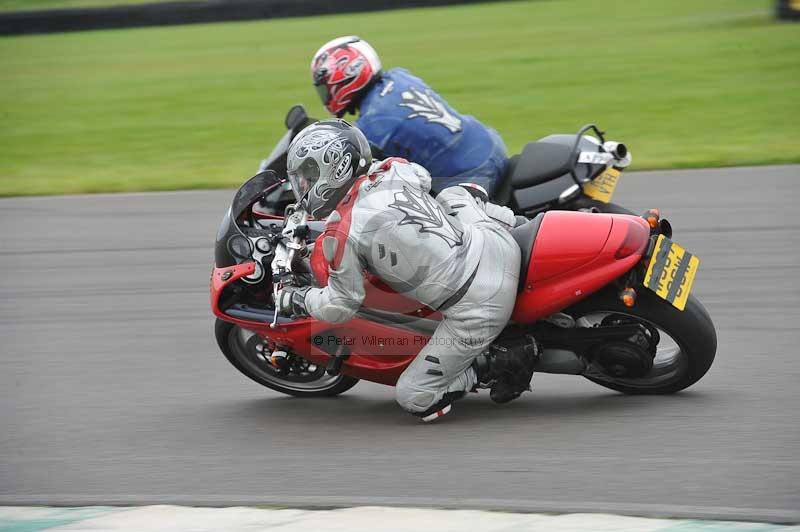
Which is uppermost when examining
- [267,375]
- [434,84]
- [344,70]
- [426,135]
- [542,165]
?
[344,70]

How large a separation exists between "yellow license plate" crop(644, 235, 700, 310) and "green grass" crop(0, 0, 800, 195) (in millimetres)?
5589

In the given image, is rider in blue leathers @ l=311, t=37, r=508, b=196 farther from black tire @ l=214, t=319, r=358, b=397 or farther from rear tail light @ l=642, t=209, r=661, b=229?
rear tail light @ l=642, t=209, r=661, b=229

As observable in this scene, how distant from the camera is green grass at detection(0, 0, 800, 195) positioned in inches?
457

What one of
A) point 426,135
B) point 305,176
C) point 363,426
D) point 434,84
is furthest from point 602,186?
point 434,84

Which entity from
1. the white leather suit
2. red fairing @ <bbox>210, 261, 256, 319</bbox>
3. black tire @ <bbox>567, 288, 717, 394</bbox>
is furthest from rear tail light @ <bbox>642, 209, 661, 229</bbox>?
red fairing @ <bbox>210, 261, 256, 319</bbox>

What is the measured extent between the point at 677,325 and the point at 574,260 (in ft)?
1.65

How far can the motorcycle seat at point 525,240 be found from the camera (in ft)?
15.7

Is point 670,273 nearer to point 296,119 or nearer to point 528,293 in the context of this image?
point 528,293

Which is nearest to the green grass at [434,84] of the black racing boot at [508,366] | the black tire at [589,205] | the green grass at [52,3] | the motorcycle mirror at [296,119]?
the green grass at [52,3]

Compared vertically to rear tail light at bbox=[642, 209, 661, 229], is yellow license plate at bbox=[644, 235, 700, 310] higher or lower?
lower

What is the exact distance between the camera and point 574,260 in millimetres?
4684

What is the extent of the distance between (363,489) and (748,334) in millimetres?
2641

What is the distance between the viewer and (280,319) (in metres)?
4.98

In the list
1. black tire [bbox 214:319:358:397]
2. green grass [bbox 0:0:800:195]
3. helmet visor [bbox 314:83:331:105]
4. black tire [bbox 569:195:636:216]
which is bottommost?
green grass [bbox 0:0:800:195]
